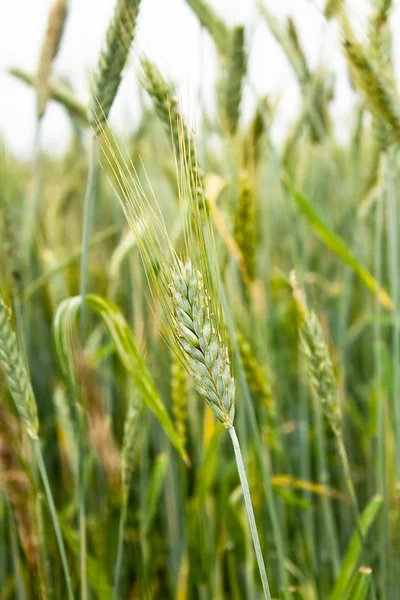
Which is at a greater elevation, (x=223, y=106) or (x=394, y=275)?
(x=223, y=106)

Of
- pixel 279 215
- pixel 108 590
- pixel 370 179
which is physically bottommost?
pixel 108 590

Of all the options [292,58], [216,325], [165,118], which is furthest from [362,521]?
[292,58]

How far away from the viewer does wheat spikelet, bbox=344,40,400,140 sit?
64 centimetres

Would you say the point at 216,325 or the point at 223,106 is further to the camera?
the point at 223,106

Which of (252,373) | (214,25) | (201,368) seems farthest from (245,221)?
(201,368)

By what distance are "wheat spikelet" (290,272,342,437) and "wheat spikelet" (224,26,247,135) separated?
1.28 ft

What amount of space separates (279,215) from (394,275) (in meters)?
1.38

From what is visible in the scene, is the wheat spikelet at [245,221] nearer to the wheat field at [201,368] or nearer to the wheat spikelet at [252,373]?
the wheat field at [201,368]

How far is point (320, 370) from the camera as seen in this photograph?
1.94 feet

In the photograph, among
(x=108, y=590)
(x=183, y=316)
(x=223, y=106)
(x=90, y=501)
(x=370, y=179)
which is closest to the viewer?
(x=183, y=316)

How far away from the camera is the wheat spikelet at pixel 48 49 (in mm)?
873

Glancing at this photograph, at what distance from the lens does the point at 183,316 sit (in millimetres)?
427

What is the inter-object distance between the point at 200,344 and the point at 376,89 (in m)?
0.40

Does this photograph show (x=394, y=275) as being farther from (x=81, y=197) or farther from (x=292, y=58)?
(x=81, y=197)
